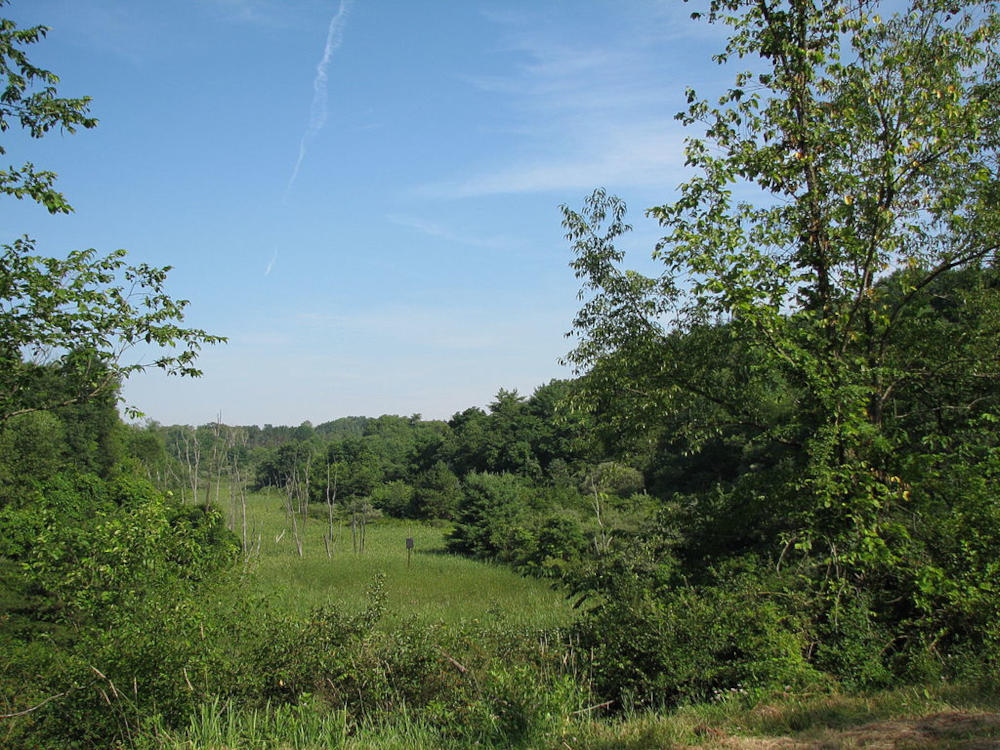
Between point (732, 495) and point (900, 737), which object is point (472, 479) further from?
point (900, 737)

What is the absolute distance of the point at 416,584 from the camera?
2755 cm

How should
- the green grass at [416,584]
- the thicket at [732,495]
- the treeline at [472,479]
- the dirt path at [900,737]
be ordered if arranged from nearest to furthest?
the dirt path at [900,737], the thicket at [732,495], the green grass at [416,584], the treeline at [472,479]

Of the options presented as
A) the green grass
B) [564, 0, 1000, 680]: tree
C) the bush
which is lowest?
the green grass

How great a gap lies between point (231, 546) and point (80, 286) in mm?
4206

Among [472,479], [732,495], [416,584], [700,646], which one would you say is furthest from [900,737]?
[472,479]

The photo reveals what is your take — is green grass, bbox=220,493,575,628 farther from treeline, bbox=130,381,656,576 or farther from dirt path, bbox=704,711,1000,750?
dirt path, bbox=704,711,1000,750

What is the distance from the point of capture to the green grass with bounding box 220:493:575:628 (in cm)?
1448

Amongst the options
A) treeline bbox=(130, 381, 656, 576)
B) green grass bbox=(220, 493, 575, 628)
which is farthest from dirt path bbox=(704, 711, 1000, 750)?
treeline bbox=(130, 381, 656, 576)

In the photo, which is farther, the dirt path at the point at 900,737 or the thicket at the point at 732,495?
the thicket at the point at 732,495

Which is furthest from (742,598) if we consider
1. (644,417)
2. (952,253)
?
(952,253)

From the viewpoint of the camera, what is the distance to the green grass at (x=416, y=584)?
47.5ft

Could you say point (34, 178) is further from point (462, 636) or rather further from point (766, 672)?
point (766, 672)

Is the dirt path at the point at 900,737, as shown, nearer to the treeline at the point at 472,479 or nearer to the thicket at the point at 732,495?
the thicket at the point at 732,495

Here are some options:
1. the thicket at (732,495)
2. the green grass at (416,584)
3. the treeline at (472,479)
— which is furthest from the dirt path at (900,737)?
the treeline at (472,479)
